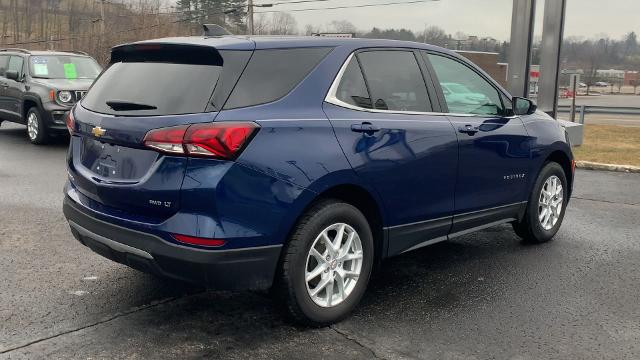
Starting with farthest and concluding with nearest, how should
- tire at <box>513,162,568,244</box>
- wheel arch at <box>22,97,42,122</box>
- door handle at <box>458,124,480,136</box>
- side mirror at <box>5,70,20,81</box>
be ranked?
side mirror at <box>5,70,20,81</box> → wheel arch at <box>22,97,42,122</box> → tire at <box>513,162,568,244</box> → door handle at <box>458,124,480,136</box>

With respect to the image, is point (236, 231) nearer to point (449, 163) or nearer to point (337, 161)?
point (337, 161)

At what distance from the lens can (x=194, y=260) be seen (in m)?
3.12

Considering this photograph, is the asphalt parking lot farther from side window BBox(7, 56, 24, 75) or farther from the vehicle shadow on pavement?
side window BBox(7, 56, 24, 75)

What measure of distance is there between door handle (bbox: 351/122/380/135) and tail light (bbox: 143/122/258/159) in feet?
2.48

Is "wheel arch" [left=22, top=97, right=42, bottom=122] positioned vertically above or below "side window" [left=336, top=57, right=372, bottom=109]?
below

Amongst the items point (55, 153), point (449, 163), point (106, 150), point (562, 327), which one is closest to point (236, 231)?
point (106, 150)

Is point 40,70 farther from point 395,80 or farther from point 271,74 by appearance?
point 271,74

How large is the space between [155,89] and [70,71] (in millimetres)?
10215

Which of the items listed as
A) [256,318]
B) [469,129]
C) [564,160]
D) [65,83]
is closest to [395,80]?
[469,129]

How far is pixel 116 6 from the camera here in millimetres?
58250

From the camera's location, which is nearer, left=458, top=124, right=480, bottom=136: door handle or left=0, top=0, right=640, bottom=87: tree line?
left=458, top=124, right=480, bottom=136: door handle

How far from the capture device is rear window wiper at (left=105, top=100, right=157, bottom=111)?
339cm

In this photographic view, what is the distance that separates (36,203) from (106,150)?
3.92 m

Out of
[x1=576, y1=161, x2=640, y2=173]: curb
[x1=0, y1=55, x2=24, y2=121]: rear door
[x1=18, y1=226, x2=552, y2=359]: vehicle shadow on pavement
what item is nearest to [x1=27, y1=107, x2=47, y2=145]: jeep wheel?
[x1=0, y1=55, x2=24, y2=121]: rear door
